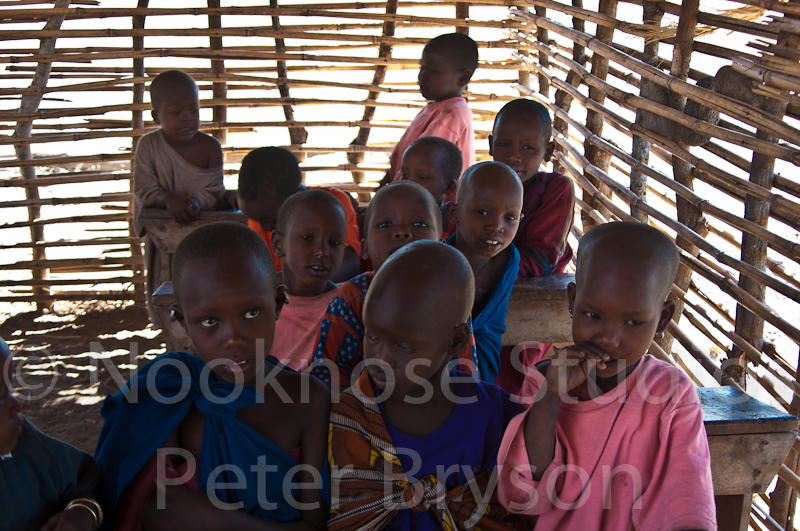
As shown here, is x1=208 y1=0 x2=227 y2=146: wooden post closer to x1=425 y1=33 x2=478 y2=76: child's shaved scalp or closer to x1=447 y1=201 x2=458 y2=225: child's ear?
x1=425 y1=33 x2=478 y2=76: child's shaved scalp

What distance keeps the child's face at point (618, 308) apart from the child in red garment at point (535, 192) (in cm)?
120

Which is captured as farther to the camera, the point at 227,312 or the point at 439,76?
the point at 439,76

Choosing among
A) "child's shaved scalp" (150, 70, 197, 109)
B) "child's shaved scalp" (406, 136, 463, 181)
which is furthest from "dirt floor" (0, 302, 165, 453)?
"child's shaved scalp" (406, 136, 463, 181)

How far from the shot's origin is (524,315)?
8.29ft

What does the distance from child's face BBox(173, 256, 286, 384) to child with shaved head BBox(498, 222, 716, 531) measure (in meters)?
0.62

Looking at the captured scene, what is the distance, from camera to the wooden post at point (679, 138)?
291cm

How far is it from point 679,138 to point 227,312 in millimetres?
2565

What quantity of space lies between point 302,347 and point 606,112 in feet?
9.14

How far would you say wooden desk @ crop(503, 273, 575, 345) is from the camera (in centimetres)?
244

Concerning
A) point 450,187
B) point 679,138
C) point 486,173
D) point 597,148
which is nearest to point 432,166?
point 450,187

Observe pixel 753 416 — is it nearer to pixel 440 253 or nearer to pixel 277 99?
pixel 440 253

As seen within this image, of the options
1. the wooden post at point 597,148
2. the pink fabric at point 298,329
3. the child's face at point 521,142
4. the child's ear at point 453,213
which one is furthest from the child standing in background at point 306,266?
the wooden post at point 597,148

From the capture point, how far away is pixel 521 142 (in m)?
2.76

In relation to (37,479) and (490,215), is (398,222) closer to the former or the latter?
(490,215)
